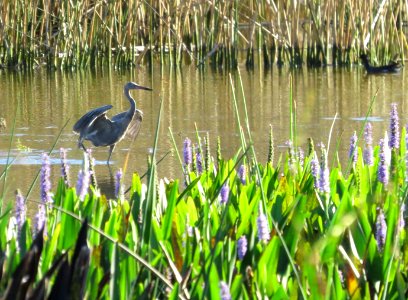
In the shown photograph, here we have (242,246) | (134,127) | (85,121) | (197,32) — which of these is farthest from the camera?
(197,32)

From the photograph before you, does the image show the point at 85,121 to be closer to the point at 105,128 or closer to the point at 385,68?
the point at 105,128

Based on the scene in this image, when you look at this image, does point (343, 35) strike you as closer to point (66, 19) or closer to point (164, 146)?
point (66, 19)

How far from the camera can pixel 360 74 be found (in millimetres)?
10977

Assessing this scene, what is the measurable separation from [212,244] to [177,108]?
237 inches

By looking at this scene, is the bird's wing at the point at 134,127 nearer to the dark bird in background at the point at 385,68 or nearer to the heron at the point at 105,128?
the heron at the point at 105,128


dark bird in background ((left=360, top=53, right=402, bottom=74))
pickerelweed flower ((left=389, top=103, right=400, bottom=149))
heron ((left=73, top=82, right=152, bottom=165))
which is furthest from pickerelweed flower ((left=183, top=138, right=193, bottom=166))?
dark bird in background ((left=360, top=53, right=402, bottom=74))

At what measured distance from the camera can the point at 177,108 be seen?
27.5 feet

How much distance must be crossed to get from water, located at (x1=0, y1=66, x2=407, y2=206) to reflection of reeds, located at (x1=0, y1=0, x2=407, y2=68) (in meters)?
0.30

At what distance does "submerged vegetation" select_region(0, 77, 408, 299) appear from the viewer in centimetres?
185

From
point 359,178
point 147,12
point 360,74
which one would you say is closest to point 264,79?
point 360,74

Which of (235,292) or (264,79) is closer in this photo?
(235,292)

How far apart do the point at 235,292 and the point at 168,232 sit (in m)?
0.55

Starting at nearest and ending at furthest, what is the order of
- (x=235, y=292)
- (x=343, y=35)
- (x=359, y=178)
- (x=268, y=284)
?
(x=235, y=292)
(x=268, y=284)
(x=359, y=178)
(x=343, y=35)

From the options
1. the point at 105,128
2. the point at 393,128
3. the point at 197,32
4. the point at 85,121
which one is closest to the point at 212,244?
the point at 393,128
